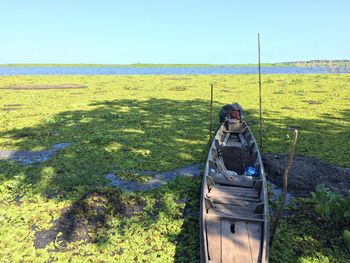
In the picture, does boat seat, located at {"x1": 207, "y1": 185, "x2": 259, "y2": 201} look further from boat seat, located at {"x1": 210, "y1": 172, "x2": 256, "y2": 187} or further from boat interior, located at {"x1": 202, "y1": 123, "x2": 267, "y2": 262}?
boat seat, located at {"x1": 210, "y1": 172, "x2": 256, "y2": 187}

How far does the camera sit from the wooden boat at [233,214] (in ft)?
17.5

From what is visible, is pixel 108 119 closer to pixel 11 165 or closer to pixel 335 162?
pixel 11 165

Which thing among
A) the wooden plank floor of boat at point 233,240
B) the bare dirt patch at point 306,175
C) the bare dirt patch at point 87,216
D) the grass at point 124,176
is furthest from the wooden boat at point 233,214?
the bare dirt patch at point 87,216

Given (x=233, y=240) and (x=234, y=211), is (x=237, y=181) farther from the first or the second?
(x=233, y=240)

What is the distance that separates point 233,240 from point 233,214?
1123 mm

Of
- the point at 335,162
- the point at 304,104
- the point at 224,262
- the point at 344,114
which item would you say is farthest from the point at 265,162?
the point at 304,104

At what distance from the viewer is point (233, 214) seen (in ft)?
21.9

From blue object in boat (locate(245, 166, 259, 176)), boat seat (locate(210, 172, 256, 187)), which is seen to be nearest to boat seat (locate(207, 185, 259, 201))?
boat seat (locate(210, 172, 256, 187))

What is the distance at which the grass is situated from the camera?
255 inches

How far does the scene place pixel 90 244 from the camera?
259 inches

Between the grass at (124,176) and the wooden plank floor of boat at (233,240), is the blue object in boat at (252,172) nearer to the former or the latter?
the grass at (124,176)

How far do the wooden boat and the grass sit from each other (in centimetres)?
75

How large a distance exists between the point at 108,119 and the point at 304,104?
48.5ft

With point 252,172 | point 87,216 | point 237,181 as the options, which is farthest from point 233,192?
point 87,216
